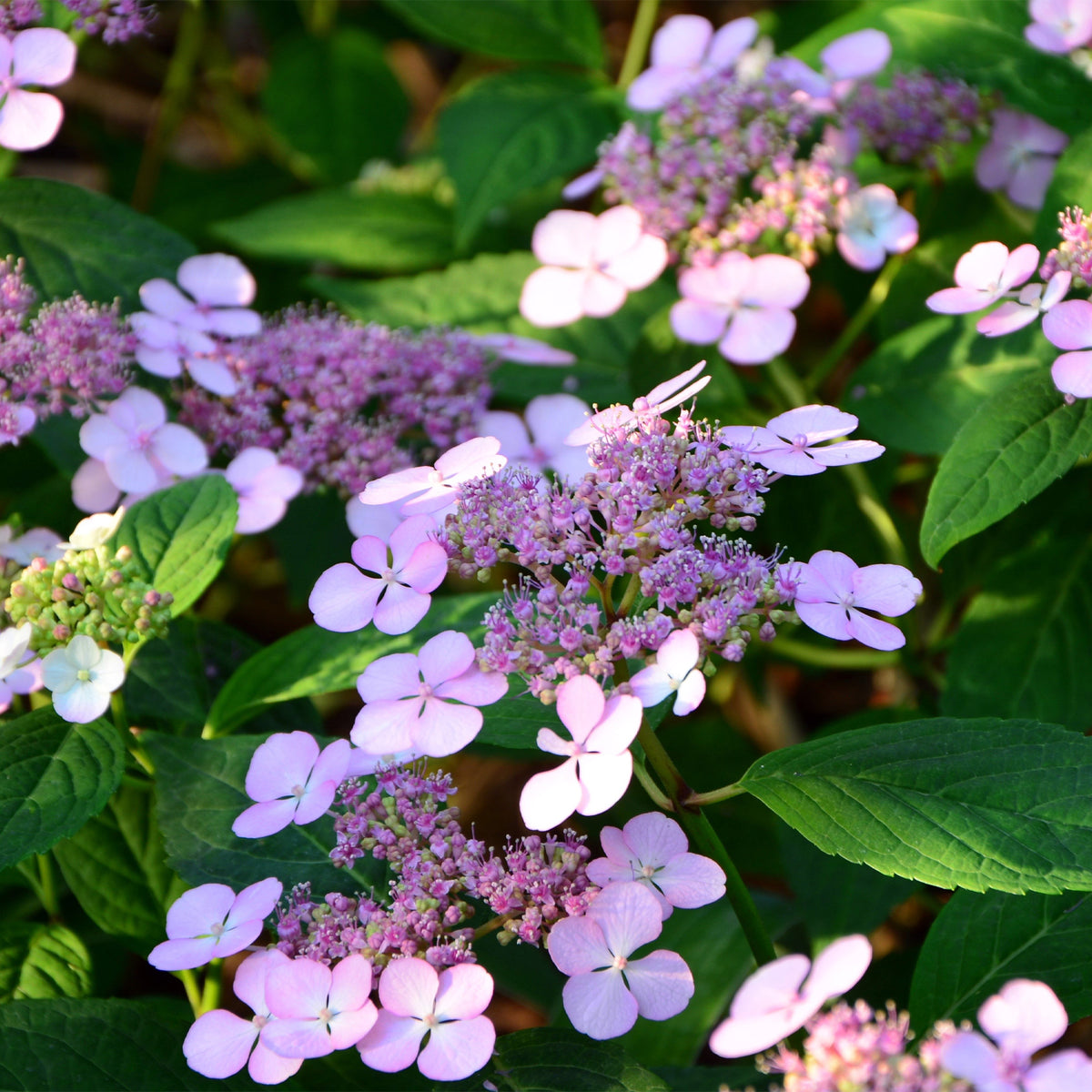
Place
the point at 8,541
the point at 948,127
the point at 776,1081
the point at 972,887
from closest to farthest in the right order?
1. the point at 972,887
2. the point at 776,1081
3. the point at 8,541
4. the point at 948,127

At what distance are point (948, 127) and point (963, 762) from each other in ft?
3.48

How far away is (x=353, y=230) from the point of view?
2072mm

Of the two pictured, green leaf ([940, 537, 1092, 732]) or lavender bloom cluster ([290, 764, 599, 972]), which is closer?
lavender bloom cluster ([290, 764, 599, 972])

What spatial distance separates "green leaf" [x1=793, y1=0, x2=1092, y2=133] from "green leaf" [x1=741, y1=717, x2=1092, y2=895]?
96 cm

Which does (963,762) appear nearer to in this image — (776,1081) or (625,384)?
(776,1081)

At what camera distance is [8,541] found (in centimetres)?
132

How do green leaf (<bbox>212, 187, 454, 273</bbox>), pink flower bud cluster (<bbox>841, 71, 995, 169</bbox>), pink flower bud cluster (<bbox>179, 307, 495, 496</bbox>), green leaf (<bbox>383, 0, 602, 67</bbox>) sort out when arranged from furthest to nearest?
1. green leaf (<bbox>212, 187, 454, 273</bbox>)
2. green leaf (<bbox>383, 0, 602, 67</bbox>)
3. pink flower bud cluster (<bbox>841, 71, 995, 169</bbox>)
4. pink flower bud cluster (<bbox>179, 307, 495, 496</bbox>)

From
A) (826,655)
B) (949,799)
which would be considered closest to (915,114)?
(826,655)

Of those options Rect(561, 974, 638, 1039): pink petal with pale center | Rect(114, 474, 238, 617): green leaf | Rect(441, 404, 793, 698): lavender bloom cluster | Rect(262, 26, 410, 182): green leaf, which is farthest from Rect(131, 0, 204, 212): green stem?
Rect(561, 974, 638, 1039): pink petal with pale center

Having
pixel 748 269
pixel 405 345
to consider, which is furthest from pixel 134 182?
pixel 748 269

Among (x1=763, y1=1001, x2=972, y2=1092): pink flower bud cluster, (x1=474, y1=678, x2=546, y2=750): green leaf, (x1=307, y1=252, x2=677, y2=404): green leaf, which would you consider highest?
(x1=763, y1=1001, x2=972, y2=1092): pink flower bud cluster

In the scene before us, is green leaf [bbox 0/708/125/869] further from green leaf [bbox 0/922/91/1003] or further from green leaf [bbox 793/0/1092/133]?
green leaf [bbox 793/0/1092/133]

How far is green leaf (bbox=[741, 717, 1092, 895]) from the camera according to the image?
90 cm

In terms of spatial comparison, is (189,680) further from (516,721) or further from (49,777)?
(516,721)
